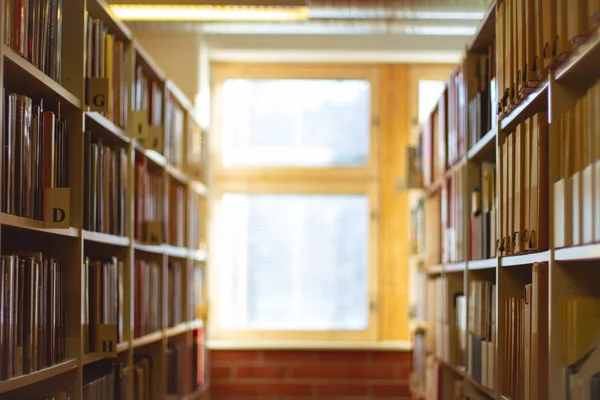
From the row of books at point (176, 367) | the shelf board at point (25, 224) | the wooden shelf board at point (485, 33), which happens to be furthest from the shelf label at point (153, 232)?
the wooden shelf board at point (485, 33)

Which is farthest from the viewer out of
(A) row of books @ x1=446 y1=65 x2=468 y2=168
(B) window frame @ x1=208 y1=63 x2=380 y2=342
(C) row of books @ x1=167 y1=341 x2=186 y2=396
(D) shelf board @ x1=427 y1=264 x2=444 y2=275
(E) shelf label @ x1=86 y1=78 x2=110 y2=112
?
(B) window frame @ x1=208 y1=63 x2=380 y2=342

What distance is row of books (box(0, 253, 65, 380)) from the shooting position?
2.24m

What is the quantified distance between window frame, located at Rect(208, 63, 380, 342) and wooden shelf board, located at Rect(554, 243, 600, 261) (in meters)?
3.82

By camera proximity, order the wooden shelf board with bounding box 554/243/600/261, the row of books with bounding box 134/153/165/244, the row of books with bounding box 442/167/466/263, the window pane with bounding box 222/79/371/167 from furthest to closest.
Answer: the window pane with bounding box 222/79/371/167
the row of books with bounding box 134/153/165/244
the row of books with bounding box 442/167/466/263
the wooden shelf board with bounding box 554/243/600/261

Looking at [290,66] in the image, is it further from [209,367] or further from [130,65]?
[130,65]

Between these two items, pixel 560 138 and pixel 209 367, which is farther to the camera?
pixel 209 367

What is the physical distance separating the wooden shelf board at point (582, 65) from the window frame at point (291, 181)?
3.82m

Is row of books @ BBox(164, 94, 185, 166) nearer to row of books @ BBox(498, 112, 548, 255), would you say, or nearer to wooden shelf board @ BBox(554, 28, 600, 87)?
row of books @ BBox(498, 112, 548, 255)

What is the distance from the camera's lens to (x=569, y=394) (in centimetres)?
202

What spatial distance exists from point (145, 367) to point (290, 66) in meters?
2.74

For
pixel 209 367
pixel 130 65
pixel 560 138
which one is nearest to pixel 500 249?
pixel 560 138

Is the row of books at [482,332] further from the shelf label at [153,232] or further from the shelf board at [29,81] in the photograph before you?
the shelf board at [29,81]

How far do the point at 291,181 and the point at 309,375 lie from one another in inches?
50.6

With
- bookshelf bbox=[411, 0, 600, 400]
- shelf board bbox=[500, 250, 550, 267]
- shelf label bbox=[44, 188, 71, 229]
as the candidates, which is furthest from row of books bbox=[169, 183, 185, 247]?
shelf board bbox=[500, 250, 550, 267]
